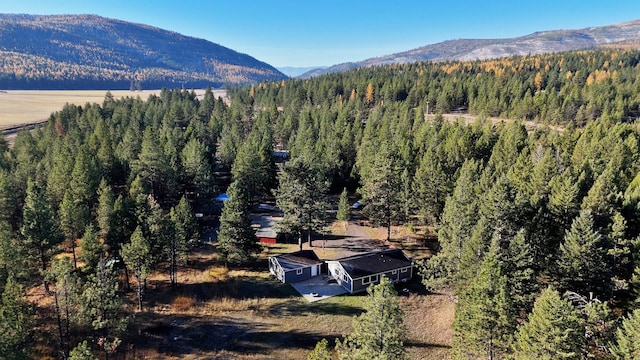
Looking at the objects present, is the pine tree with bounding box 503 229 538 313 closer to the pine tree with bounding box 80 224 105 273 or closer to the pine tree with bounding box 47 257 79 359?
the pine tree with bounding box 47 257 79 359

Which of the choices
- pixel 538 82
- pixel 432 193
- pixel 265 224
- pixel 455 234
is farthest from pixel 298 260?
pixel 538 82

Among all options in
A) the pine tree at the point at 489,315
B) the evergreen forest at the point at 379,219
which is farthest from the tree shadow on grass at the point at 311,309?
the pine tree at the point at 489,315

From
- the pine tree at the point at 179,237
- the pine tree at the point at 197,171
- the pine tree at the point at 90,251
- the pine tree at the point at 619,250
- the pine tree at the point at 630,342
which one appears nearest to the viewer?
the pine tree at the point at 630,342

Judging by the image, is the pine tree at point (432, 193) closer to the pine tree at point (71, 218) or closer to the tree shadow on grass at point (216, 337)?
the tree shadow on grass at point (216, 337)

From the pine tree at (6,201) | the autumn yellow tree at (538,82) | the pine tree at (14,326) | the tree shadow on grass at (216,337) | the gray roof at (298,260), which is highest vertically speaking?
the autumn yellow tree at (538,82)

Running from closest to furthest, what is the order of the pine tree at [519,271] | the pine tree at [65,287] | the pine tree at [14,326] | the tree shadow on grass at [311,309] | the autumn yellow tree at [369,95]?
the pine tree at [14,326]
the pine tree at [65,287]
the pine tree at [519,271]
the tree shadow on grass at [311,309]
the autumn yellow tree at [369,95]

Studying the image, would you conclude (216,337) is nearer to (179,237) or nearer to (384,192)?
(179,237)
